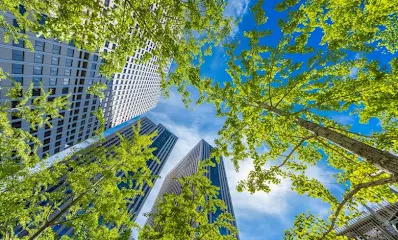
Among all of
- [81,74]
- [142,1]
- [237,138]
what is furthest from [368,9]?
[81,74]

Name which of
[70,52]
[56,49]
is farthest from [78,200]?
[70,52]

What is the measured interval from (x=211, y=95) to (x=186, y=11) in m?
4.14

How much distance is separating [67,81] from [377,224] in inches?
2037

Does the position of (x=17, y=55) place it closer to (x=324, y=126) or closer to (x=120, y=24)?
(x=120, y=24)

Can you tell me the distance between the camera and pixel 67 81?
126ft

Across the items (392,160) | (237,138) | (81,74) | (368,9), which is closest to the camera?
(392,160)

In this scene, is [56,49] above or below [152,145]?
above

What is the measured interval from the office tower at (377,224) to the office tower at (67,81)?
2096 cm

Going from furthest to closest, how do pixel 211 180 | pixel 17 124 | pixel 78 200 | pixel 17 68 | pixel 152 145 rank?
pixel 152 145 → pixel 211 180 → pixel 17 124 → pixel 17 68 → pixel 78 200

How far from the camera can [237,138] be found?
8039mm

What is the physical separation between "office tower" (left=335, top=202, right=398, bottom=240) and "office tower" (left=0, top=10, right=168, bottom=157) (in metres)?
21.0

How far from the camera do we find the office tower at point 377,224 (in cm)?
1017

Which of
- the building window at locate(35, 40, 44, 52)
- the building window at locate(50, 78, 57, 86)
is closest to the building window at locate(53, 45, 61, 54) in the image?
the building window at locate(35, 40, 44, 52)

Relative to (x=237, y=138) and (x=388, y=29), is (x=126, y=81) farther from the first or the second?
(x=388, y=29)
